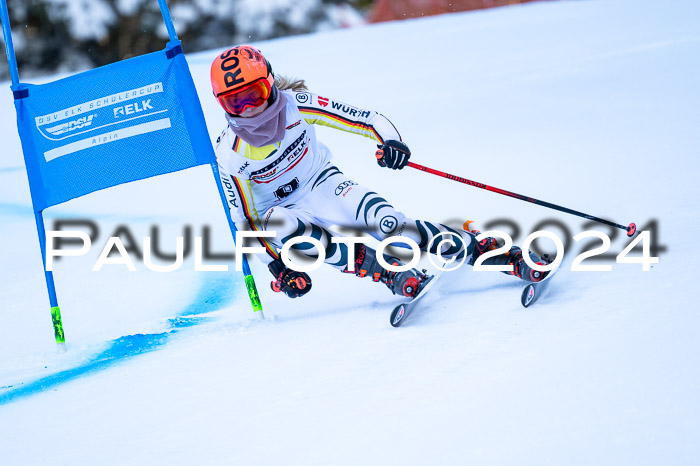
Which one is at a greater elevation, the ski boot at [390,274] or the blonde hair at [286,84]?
the blonde hair at [286,84]

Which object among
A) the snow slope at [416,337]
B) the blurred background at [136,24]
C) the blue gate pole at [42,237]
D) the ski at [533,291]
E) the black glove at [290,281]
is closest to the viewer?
the snow slope at [416,337]

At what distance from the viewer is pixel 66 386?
2750 millimetres

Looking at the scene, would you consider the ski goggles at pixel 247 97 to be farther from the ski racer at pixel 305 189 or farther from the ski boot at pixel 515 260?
the ski boot at pixel 515 260

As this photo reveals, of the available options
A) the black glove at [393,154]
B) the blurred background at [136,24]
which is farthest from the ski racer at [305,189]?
the blurred background at [136,24]

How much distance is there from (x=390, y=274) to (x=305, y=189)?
0.52 meters

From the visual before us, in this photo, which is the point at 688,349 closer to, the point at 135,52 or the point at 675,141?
the point at 675,141

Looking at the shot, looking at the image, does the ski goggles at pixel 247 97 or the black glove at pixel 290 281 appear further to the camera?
the black glove at pixel 290 281

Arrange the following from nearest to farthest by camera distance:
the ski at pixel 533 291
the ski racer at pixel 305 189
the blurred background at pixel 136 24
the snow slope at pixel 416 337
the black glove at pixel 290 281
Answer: the snow slope at pixel 416 337 < the ski at pixel 533 291 < the ski racer at pixel 305 189 < the black glove at pixel 290 281 < the blurred background at pixel 136 24

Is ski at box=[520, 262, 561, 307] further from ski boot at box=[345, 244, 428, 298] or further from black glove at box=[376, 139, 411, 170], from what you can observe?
black glove at box=[376, 139, 411, 170]

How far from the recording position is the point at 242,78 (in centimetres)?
264

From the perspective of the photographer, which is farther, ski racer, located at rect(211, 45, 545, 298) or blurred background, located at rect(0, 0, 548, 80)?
blurred background, located at rect(0, 0, 548, 80)

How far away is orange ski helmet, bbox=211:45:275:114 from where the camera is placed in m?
2.65

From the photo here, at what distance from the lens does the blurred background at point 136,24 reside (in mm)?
14977

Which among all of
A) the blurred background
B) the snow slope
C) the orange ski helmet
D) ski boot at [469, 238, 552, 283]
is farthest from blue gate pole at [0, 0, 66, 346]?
the blurred background
